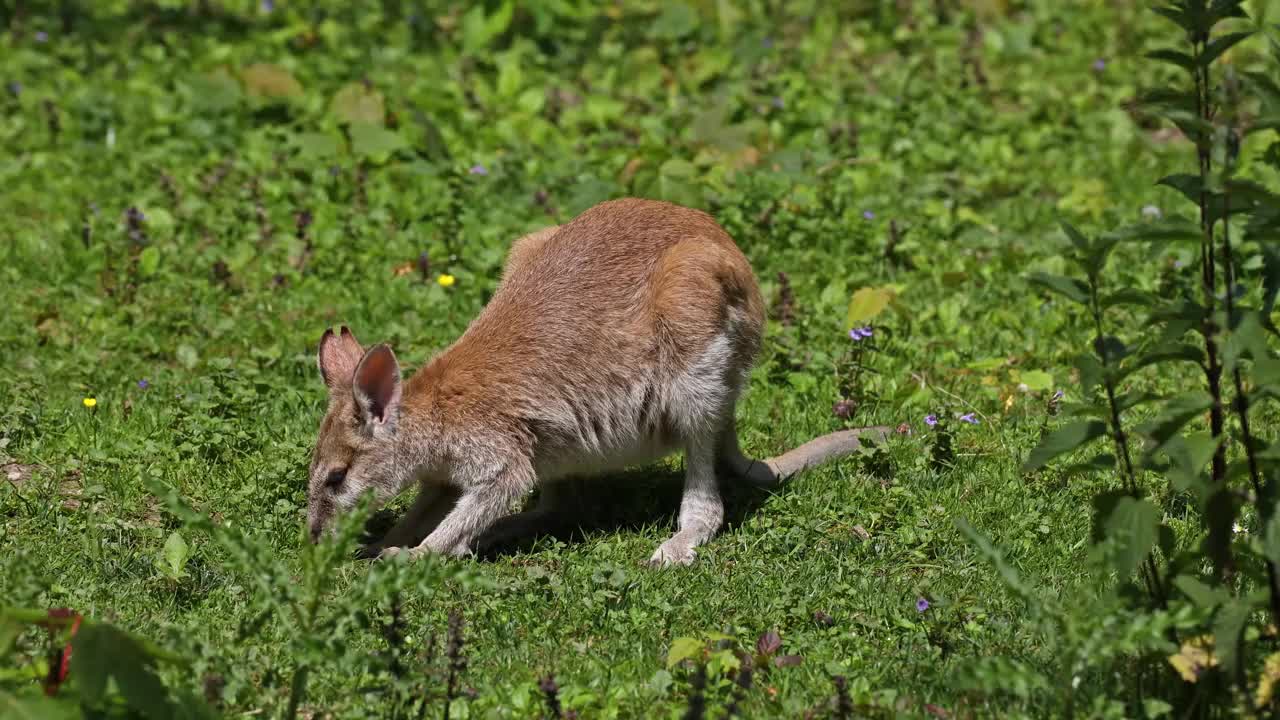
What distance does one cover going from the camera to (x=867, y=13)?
1169cm

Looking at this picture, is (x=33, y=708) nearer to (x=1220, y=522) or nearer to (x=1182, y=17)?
(x=1220, y=522)

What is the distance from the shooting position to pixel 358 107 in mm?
9570

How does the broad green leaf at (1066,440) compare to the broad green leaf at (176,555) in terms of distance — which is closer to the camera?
the broad green leaf at (1066,440)

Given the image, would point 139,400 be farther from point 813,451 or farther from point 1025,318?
point 1025,318

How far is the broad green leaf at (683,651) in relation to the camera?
4648 mm

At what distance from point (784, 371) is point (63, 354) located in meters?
3.25

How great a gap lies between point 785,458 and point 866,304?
119 cm

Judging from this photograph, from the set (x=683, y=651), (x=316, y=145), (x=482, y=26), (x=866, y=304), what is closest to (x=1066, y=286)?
(x=683, y=651)

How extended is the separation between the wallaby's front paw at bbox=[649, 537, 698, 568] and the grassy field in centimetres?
9

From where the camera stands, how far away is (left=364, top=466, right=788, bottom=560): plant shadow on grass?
6121 millimetres

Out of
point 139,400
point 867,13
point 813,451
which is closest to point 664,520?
point 813,451

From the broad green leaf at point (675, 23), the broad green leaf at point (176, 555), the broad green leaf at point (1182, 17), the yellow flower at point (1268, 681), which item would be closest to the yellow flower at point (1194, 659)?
the yellow flower at point (1268, 681)

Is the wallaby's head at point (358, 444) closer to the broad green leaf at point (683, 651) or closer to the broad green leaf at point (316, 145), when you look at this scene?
the broad green leaf at point (683, 651)

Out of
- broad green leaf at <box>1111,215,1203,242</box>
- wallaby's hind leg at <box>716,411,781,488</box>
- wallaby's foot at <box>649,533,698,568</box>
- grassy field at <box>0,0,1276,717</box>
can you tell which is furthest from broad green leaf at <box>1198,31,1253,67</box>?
wallaby's hind leg at <box>716,411,781,488</box>
